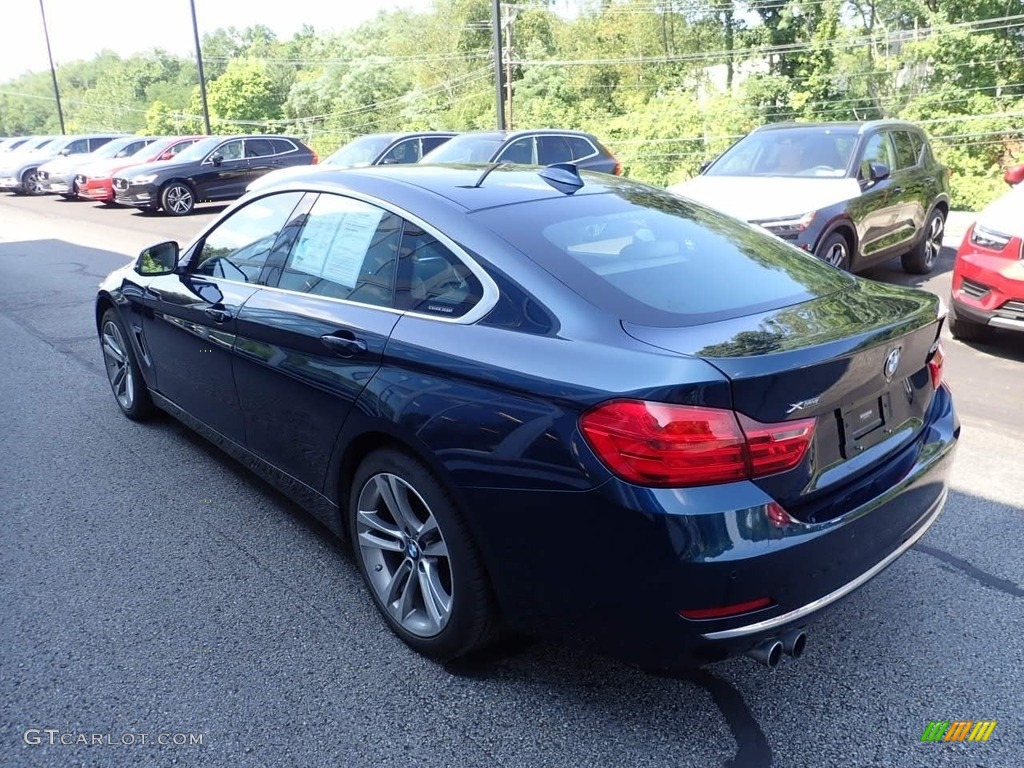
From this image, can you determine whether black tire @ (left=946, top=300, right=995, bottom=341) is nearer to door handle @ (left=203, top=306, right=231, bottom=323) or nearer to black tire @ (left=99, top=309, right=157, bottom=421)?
door handle @ (left=203, top=306, right=231, bottom=323)

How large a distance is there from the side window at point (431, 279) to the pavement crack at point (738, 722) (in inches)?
56.7

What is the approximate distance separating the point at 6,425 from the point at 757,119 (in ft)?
147

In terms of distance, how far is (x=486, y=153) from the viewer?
1290 centimetres

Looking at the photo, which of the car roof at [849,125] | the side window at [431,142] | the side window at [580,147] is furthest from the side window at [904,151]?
the side window at [431,142]

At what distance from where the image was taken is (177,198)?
63.1 ft

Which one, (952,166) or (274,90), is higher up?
(274,90)

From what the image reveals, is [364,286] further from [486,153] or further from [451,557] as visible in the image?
[486,153]

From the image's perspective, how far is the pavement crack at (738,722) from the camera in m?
2.32

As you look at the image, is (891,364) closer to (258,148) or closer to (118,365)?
(118,365)

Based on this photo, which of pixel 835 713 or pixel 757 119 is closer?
pixel 835 713

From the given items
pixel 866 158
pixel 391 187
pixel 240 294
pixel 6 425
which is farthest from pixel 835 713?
pixel 866 158

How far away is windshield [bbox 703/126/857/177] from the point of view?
8125 millimetres

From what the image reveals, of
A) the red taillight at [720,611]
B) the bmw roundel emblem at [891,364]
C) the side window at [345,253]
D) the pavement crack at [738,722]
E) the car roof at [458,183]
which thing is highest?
the car roof at [458,183]

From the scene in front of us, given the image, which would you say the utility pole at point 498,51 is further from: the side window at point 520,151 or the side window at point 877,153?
the side window at point 877,153
